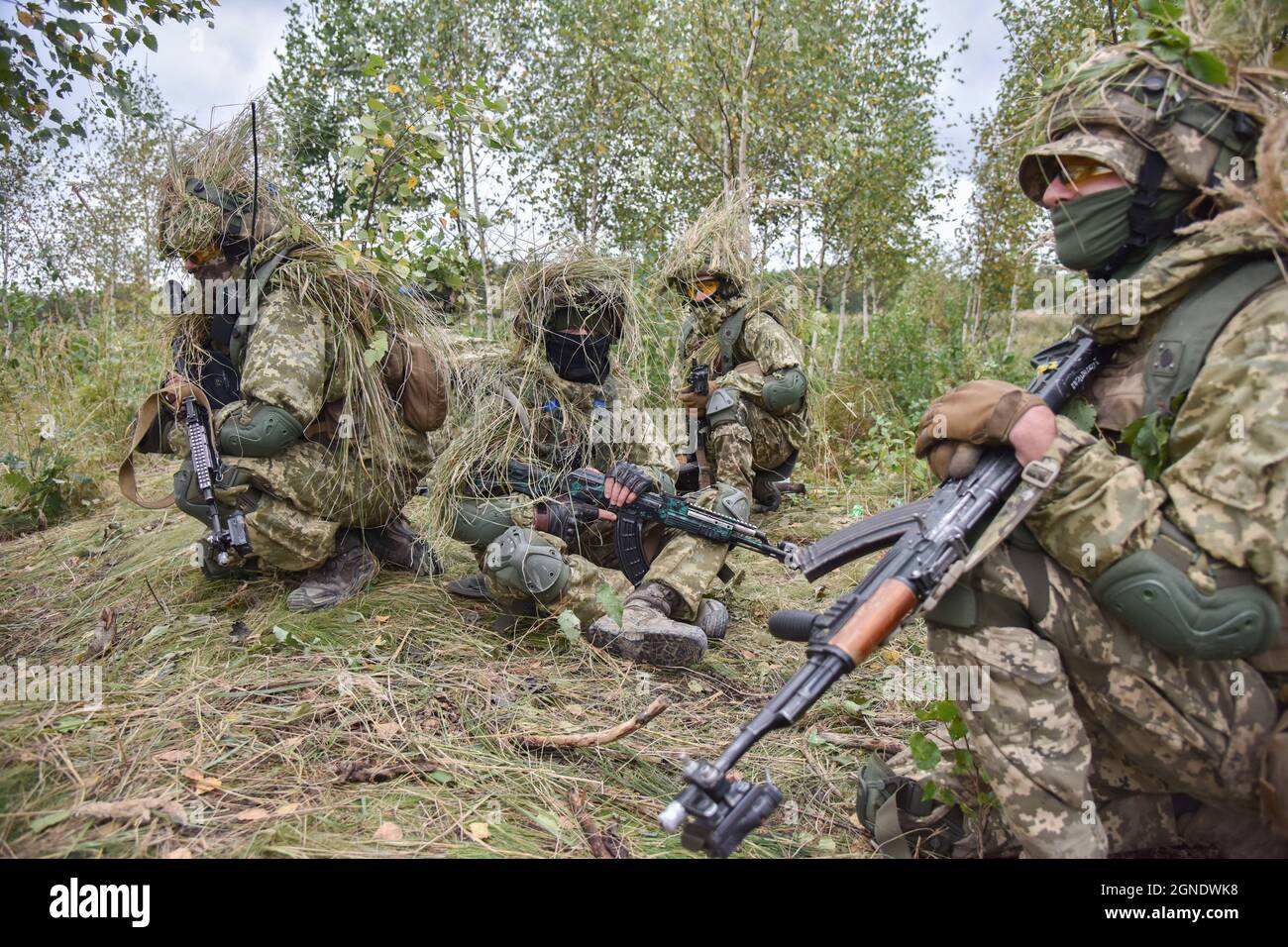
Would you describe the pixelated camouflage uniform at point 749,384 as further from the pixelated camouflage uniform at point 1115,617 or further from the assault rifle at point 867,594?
the pixelated camouflage uniform at point 1115,617

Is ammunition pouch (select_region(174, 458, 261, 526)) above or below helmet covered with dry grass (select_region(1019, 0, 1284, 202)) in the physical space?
below

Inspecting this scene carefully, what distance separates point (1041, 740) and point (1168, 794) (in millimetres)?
595

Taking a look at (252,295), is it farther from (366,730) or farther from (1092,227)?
(1092,227)

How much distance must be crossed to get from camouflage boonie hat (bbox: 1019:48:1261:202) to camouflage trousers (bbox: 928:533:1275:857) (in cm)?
107

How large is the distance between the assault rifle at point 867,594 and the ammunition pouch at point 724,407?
3421 mm

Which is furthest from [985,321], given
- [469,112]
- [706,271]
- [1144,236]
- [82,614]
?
[82,614]

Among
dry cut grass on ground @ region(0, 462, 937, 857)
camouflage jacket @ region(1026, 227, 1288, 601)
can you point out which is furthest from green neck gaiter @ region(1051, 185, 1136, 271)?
dry cut grass on ground @ region(0, 462, 937, 857)

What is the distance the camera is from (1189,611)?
1.78 meters

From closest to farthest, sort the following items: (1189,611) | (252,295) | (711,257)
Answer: (1189,611) → (252,295) → (711,257)

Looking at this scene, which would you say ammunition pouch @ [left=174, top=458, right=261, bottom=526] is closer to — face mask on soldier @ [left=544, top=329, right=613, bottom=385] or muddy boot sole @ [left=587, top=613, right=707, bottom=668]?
face mask on soldier @ [left=544, top=329, right=613, bottom=385]

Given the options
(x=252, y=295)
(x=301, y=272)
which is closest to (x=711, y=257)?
(x=301, y=272)

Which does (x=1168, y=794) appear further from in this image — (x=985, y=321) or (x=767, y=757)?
(x=985, y=321)

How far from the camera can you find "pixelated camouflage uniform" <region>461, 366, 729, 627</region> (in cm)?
377

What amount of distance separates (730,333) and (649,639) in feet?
11.0
